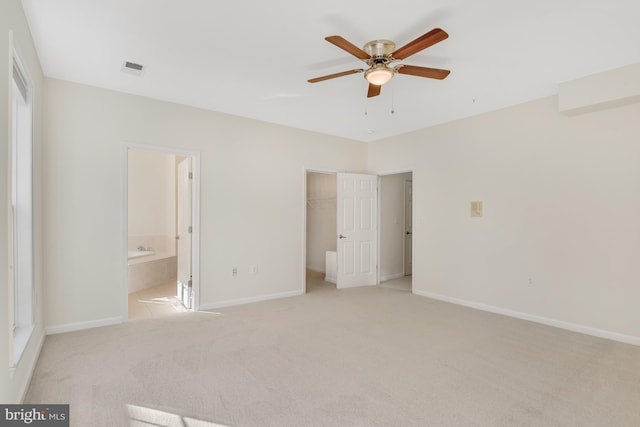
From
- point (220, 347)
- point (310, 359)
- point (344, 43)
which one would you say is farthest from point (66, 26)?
point (310, 359)

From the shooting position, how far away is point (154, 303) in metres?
4.62

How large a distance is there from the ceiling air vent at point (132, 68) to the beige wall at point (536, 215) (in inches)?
158

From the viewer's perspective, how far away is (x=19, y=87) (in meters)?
2.50

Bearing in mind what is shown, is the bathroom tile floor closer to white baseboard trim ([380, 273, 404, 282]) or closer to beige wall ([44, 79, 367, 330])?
beige wall ([44, 79, 367, 330])

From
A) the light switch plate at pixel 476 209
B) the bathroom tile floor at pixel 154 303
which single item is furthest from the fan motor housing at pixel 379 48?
the bathroom tile floor at pixel 154 303

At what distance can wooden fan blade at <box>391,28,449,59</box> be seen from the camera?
2.06 m

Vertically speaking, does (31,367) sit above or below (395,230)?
below

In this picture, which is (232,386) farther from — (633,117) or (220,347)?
(633,117)

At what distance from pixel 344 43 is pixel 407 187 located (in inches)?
195

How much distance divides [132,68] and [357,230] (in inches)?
162

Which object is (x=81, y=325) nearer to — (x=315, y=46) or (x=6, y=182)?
(x=6, y=182)

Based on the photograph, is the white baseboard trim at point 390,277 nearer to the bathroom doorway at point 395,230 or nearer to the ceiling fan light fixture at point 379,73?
the bathroom doorway at point 395,230

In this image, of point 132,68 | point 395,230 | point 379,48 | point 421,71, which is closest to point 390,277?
point 395,230

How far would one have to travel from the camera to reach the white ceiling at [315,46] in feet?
7.41
